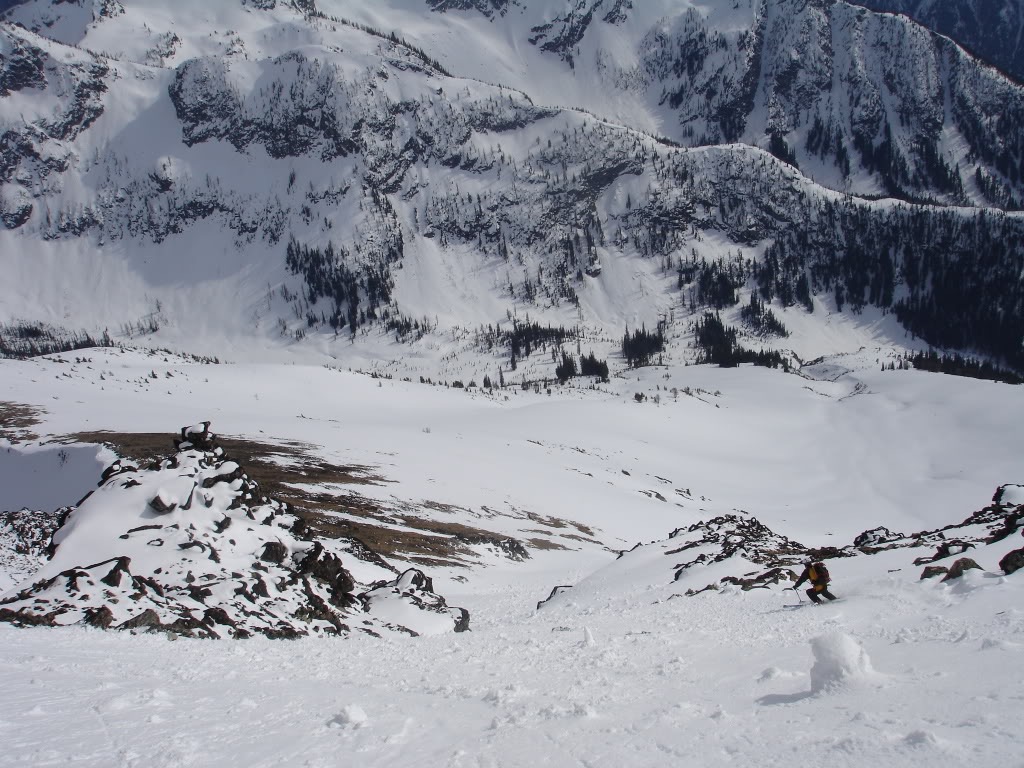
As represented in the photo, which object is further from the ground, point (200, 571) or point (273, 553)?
point (200, 571)

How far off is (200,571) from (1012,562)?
55.5 ft

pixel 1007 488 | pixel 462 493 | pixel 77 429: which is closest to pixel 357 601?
pixel 1007 488

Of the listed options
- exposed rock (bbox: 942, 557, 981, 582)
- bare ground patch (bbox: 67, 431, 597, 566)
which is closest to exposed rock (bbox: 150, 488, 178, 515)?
bare ground patch (bbox: 67, 431, 597, 566)

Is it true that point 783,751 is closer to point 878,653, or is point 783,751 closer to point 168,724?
point 878,653

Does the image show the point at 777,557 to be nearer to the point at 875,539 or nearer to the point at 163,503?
the point at 875,539

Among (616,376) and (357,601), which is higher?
(357,601)

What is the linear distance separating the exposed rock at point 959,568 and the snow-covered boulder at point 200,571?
1239 centimetres

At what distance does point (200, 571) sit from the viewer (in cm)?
1554

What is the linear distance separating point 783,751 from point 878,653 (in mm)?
3910

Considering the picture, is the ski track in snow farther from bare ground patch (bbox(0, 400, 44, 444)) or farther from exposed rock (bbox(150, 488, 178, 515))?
bare ground patch (bbox(0, 400, 44, 444))

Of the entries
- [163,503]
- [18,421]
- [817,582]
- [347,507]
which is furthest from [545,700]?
[18,421]

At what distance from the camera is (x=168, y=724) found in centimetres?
669

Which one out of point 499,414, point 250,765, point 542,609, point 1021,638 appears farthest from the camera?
point 499,414

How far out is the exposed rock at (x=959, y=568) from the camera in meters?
11.7
